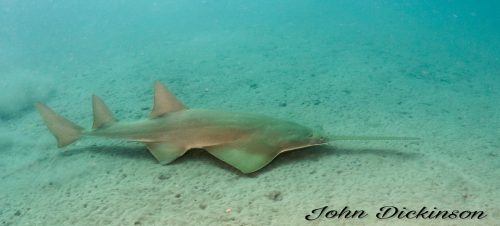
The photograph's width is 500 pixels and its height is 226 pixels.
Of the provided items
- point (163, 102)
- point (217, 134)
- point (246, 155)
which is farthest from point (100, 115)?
point (246, 155)

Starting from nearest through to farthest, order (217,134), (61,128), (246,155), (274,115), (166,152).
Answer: (246,155) → (217,134) → (166,152) → (61,128) → (274,115)

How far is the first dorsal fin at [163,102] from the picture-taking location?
420 centimetres

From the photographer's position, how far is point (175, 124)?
13.4 ft

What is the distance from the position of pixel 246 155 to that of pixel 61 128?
101 inches

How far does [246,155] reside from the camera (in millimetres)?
3674

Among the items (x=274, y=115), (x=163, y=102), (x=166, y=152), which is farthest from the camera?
(x=274, y=115)

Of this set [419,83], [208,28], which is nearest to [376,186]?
[419,83]

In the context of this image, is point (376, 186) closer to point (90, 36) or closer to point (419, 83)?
point (419, 83)

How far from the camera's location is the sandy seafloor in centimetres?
322

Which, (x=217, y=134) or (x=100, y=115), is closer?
(x=217, y=134)

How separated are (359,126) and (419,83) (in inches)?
113
